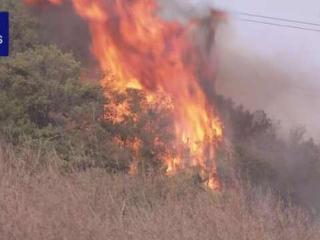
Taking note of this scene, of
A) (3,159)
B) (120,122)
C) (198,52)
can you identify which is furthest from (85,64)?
(3,159)

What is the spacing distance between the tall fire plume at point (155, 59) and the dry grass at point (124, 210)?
33.2ft

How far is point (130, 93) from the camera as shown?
54.0 ft

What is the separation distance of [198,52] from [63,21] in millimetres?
5232

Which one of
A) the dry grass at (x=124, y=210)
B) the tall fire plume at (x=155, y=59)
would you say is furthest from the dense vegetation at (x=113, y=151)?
the tall fire plume at (x=155, y=59)

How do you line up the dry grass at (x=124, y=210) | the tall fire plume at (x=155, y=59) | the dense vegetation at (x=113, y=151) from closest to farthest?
the dry grass at (x=124, y=210) < the dense vegetation at (x=113, y=151) < the tall fire plume at (x=155, y=59)

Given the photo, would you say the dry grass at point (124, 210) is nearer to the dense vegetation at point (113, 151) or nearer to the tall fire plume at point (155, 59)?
the dense vegetation at point (113, 151)

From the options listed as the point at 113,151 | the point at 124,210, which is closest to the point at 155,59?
the point at 113,151

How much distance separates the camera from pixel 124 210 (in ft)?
19.6

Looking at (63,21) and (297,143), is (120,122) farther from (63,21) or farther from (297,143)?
(297,143)

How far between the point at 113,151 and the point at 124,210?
6372mm

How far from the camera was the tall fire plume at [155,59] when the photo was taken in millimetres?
18844

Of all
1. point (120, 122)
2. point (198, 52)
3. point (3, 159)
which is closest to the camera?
point (3, 159)

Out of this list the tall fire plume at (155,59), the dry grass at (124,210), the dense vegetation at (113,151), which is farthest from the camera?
the tall fire plume at (155,59)

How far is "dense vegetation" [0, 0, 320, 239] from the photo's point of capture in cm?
586
